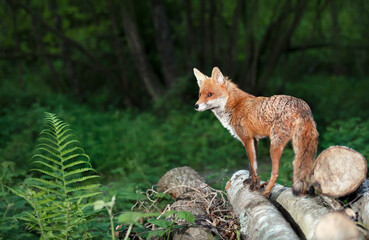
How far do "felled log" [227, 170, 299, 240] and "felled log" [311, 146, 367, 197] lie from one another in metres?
0.47

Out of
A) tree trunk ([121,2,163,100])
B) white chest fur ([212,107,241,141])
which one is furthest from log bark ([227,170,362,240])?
tree trunk ([121,2,163,100])

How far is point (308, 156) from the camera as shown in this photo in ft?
11.5

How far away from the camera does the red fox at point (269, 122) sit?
3541 mm

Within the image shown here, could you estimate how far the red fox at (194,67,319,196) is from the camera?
11.6 ft

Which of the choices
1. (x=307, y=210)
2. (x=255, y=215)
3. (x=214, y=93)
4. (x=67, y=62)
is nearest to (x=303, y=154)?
(x=307, y=210)

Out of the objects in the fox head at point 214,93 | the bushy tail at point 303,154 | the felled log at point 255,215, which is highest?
the fox head at point 214,93

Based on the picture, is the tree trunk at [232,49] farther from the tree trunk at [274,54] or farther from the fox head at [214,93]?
the fox head at [214,93]

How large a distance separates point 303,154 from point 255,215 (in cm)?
72

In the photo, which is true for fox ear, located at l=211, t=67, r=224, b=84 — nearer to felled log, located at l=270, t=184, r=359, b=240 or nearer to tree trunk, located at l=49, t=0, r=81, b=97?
felled log, located at l=270, t=184, r=359, b=240

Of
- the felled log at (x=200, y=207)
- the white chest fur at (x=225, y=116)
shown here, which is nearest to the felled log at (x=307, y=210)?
the felled log at (x=200, y=207)

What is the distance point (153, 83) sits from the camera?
15.3 meters

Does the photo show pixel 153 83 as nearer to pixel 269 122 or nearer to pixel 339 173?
pixel 269 122

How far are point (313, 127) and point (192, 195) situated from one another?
1877 millimetres

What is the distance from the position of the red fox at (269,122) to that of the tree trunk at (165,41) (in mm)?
10162
